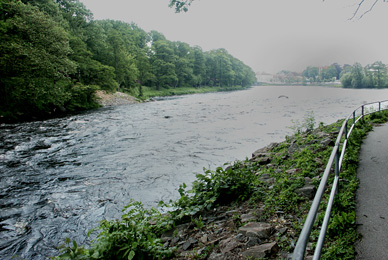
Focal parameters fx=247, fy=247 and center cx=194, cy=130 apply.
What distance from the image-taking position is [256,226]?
3920mm

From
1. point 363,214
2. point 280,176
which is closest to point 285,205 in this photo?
point 363,214

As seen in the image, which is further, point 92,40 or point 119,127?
point 92,40

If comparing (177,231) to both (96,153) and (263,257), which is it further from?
(96,153)

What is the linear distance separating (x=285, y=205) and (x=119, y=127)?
49.4ft

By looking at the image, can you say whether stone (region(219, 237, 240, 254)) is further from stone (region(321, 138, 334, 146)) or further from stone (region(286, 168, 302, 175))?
stone (region(321, 138, 334, 146))

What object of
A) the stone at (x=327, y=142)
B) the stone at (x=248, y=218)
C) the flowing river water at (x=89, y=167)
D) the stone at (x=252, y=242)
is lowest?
the flowing river water at (x=89, y=167)

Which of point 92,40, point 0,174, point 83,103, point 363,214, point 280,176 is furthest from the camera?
point 92,40

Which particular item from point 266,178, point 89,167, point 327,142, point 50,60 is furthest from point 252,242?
point 50,60

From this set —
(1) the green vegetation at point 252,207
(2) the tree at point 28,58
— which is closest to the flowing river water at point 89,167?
(1) the green vegetation at point 252,207

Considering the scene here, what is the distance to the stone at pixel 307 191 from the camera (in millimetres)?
4584

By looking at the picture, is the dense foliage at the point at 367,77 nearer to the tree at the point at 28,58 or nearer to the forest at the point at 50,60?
the forest at the point at 50,60

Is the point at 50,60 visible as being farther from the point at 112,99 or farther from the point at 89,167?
the point at 89,167

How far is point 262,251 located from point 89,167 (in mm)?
8019

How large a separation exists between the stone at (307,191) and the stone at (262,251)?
5.30ft
